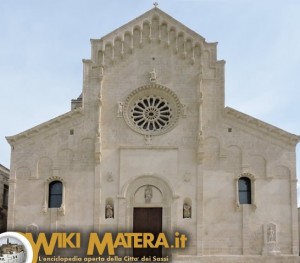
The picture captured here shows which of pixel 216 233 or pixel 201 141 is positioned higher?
pixel 201 141

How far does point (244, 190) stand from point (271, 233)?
9.34ft

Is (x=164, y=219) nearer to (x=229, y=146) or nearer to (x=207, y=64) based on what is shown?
(x=229, y=146)

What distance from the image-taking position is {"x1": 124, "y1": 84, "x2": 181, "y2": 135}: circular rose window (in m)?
36.7

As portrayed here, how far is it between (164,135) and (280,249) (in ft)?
29.8

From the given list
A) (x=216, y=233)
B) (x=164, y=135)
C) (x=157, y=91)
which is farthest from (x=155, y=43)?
(x=216, y=233)

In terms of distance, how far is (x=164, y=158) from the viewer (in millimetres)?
36031

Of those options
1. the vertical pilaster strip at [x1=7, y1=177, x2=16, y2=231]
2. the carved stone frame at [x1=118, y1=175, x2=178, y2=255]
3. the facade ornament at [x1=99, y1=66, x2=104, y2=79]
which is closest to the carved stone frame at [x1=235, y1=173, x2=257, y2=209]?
the carved stone frame at [x1=118, y1=175, x2=178, y2=255]

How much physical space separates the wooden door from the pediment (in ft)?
29.2

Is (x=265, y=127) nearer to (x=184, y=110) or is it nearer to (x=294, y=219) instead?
(x=184, y=110)

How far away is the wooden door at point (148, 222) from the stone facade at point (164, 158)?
11.2 inches

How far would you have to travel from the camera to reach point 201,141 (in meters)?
35.9

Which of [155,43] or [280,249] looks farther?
[155,43]

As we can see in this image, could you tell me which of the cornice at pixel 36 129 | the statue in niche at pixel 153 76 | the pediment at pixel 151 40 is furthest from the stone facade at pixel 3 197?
the statue in niche at pixel 153 76

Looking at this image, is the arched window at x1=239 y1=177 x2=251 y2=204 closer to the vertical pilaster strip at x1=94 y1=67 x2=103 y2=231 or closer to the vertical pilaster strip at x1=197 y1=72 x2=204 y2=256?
the vertical pilaster strip at x1=197 y1=72 x2=204 y2=256
